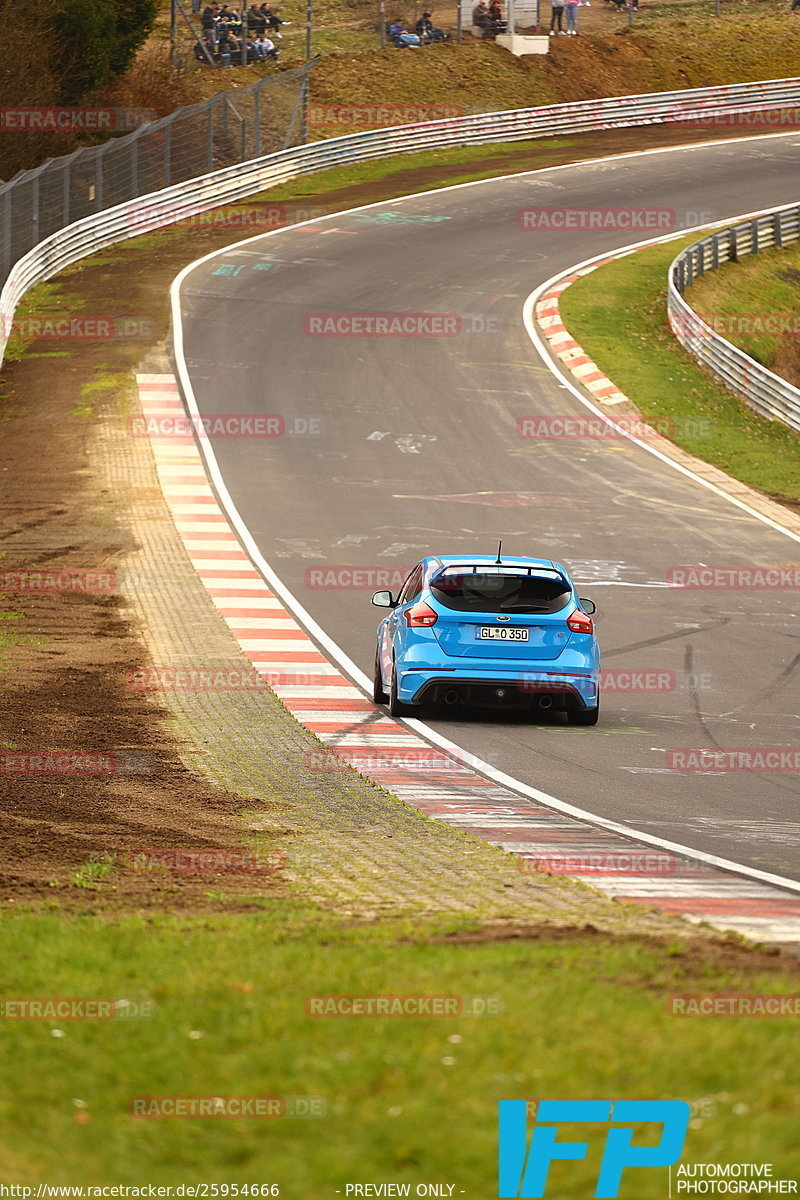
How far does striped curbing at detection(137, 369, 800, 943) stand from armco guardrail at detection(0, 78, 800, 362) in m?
15.2

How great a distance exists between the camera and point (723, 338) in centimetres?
3869

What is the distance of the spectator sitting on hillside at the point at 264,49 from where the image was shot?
193 ft

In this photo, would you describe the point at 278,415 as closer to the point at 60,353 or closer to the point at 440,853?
the point at 60,353

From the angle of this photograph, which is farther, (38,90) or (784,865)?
(38,90)

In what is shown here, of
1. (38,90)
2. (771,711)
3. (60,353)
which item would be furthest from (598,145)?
(771,711)

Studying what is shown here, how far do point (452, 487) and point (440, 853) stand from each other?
59.3 feet

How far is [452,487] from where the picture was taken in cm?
2742

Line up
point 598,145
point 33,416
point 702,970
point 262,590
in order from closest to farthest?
point 702,970, point 262,590, point 33,416, point 598,145

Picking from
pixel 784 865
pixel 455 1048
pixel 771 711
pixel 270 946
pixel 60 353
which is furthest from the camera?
pixel 60 353
